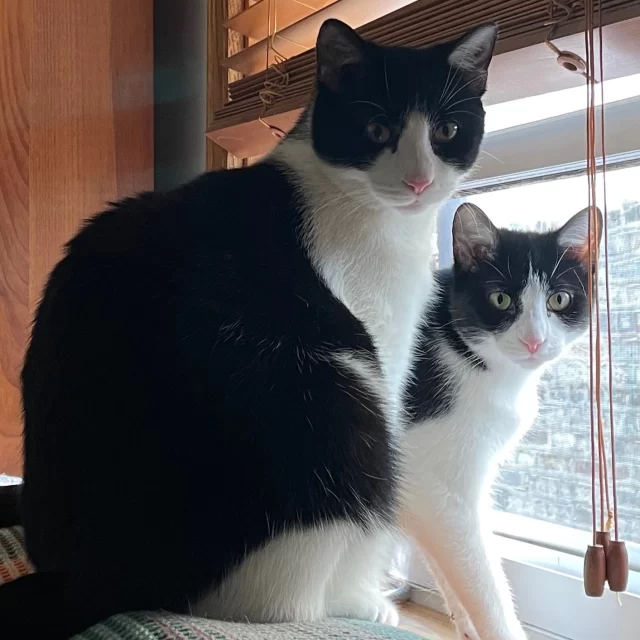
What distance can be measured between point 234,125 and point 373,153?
18.2 inches

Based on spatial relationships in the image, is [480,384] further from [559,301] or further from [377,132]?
[377,132]

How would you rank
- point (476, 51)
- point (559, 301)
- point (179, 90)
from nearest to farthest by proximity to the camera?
point (476, 51) < point (559, 301) < point (179, 90)

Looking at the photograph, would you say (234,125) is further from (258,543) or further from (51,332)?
(258,543)

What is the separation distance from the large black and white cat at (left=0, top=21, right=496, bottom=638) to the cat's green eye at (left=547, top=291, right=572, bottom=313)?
0.71ft

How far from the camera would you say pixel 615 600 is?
0.88 meters

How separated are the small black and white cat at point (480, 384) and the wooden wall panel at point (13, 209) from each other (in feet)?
2.32

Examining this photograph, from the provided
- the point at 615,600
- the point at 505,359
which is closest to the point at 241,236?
the point at 505,359

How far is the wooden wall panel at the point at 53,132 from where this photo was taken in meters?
1.19

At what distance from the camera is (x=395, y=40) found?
92 cm

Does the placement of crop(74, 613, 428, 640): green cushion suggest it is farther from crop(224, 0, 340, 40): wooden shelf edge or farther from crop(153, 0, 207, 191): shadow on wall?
crop(153, 0, 207, 191): shadow on wall

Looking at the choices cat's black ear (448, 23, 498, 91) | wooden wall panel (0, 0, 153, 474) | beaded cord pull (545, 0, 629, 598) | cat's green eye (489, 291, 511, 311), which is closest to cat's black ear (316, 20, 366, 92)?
cat's black ear (448, 23, 498, 91)

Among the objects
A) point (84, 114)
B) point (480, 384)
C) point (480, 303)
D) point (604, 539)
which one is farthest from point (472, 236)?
point (84, 114)

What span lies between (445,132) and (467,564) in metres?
0.50

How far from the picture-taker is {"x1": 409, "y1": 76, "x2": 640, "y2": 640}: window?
922 mm
